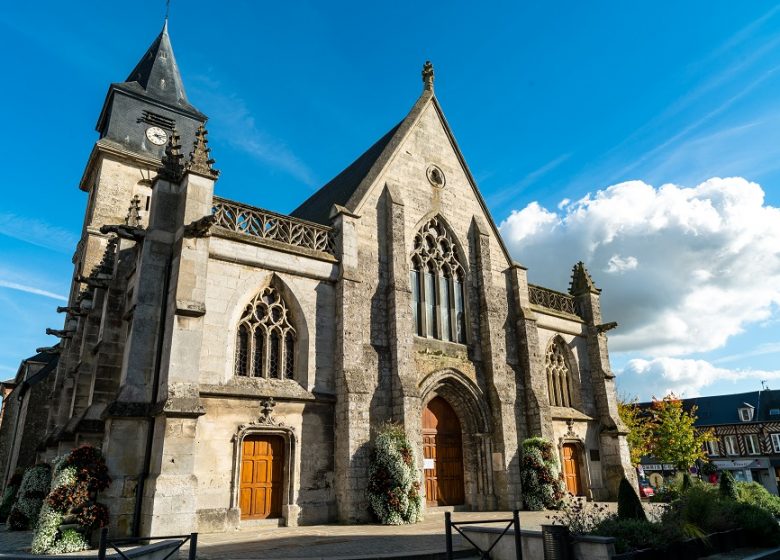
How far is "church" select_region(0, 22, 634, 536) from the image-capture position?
11602mm

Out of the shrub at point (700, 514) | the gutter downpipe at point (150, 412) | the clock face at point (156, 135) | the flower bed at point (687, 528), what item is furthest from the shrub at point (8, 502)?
the shrub at point (700, 514)

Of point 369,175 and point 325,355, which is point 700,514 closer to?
point 325,355

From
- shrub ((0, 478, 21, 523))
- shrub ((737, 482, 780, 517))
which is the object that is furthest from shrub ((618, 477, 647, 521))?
shrub ((0, 478, 21, 523))

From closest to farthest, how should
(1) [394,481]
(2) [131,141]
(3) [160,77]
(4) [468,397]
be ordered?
1. (1) [394,481]
2. (4) [468,397]
3. (2) [131,141]
4. (3) [160,77]

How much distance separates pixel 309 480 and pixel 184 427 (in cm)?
371

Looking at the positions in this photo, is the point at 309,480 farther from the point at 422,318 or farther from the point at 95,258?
the point at 95,258

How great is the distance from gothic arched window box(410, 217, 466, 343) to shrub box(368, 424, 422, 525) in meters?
4.16

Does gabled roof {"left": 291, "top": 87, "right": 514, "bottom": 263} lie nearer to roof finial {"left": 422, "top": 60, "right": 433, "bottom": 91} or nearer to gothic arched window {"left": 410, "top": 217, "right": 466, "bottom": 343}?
roof finial {"left": 422, "top": 60, "right": 433, "bottom": 91}

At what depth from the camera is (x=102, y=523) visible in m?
10.0

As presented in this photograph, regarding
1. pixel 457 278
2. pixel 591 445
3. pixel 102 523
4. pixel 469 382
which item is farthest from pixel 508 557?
pixel 591 445

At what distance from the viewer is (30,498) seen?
14562 mm

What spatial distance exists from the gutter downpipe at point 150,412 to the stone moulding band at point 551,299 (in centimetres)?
1333

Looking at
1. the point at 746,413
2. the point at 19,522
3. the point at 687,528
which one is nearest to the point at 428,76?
the point at 687,528

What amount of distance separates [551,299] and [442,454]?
845 centimetres
